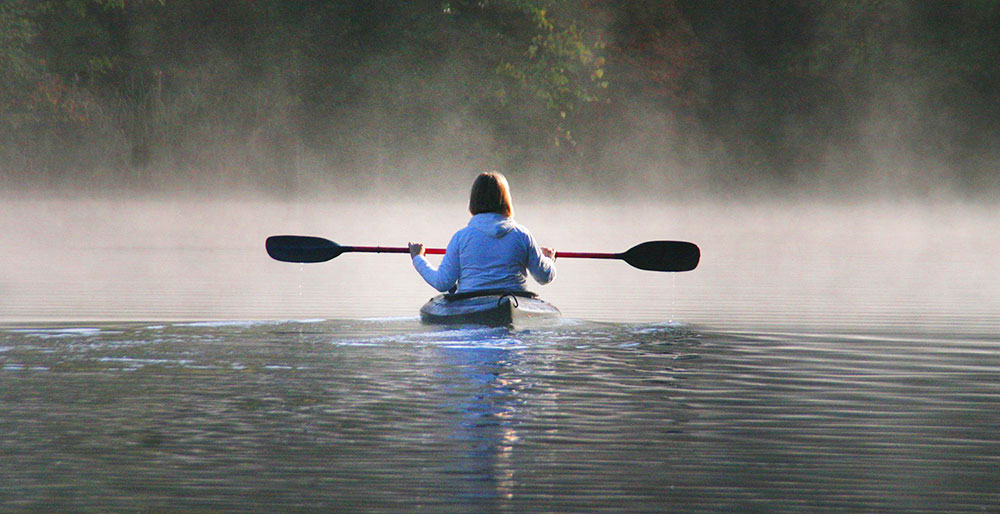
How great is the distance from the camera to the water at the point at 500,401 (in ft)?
14.2

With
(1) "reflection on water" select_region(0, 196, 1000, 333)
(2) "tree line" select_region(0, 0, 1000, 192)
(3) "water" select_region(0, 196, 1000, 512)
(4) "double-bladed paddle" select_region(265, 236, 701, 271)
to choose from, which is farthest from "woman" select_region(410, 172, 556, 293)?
(2) "tree line" select_region(0, 0, 1000, 192)

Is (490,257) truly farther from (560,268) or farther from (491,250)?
(560,268)

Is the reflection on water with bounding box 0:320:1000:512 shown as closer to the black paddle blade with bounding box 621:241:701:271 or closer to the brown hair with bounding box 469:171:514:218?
the brown hair with bounding box 469:171:514:218

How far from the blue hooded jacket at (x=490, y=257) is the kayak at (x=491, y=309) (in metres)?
0.06

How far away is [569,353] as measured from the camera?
7.28 m

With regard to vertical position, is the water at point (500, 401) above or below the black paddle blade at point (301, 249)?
below

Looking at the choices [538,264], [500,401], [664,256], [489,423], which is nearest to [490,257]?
[538,264]

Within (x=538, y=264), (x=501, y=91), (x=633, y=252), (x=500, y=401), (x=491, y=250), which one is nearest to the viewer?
(x=500, y=401)

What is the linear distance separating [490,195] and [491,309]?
66 cm

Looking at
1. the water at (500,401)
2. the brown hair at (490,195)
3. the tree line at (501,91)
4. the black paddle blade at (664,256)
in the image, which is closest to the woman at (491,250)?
the brown hair at (490,195)

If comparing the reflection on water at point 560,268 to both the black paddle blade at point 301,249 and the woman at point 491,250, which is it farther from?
the woman at point 491,250

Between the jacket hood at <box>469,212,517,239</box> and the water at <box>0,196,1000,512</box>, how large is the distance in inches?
24.2

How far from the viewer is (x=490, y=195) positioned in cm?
828

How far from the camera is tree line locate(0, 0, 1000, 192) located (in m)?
31.8
